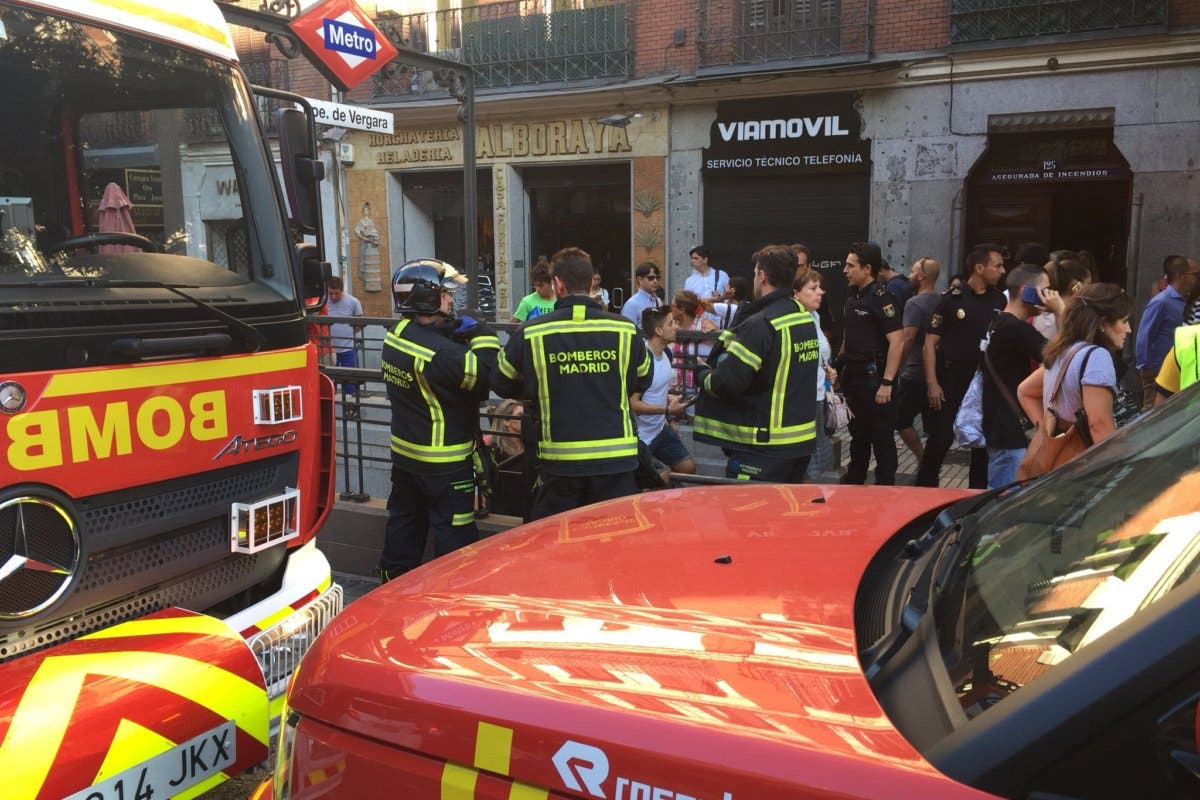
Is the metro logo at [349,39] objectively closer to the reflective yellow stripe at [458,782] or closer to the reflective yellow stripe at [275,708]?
the reflective yellow stripe at [275,708]

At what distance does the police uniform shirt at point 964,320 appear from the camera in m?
7.27

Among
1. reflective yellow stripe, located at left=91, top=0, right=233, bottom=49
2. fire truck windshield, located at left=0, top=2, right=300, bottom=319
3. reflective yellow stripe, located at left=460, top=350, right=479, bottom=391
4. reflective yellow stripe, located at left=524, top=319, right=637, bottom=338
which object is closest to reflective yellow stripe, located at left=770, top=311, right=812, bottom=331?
reflective yellow stripe, located at left=524, top=319, right=637, bottom=338

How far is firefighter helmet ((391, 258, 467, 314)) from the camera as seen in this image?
16.6 ft

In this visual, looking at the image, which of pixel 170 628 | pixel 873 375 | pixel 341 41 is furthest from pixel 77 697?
pixel 341 41

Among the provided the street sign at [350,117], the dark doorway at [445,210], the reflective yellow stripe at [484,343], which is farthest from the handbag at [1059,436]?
the dark doorway at [445,210]

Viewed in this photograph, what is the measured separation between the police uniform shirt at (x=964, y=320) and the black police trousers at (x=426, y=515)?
12.7 feet

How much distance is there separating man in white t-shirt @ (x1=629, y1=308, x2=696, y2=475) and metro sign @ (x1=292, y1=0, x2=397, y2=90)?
3.53 metres

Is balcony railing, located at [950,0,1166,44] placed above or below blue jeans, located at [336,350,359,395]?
above

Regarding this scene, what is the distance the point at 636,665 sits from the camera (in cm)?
168

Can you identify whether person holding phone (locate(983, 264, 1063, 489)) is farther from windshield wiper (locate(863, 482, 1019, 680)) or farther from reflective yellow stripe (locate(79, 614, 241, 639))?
reflective yellow stripe (locate(79, 614, 241, 639))

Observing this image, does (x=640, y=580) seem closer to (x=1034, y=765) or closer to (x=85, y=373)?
(x=1034, y=765)

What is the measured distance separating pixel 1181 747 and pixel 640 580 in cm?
103

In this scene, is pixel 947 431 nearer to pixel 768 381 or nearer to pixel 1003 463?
pixel 1003 463

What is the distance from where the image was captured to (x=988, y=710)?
1.42 meters
